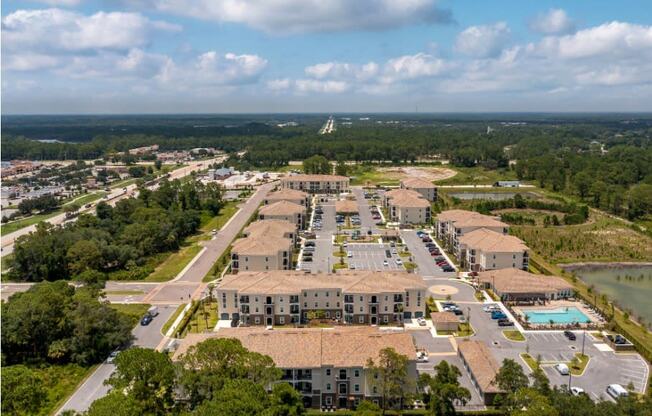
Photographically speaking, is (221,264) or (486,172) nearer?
(221,264)

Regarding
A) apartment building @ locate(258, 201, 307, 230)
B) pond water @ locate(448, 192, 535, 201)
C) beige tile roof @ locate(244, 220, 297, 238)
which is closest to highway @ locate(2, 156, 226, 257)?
beige tile roof @ locate(244, 220, 297, 238)

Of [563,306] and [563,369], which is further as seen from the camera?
[563,306]

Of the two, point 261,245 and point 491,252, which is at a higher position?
point 261,245

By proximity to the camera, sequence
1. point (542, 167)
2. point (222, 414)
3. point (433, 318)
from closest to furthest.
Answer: point (222, 414) < point (433, 318) < point (542, 167)

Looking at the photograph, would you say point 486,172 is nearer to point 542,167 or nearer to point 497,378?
point 542,167

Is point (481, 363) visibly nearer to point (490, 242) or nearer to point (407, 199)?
point (490, 242)

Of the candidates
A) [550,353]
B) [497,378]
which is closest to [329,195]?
[550,353]

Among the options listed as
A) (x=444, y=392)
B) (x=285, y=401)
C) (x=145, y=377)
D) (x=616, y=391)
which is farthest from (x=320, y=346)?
(x=616, y=391)
